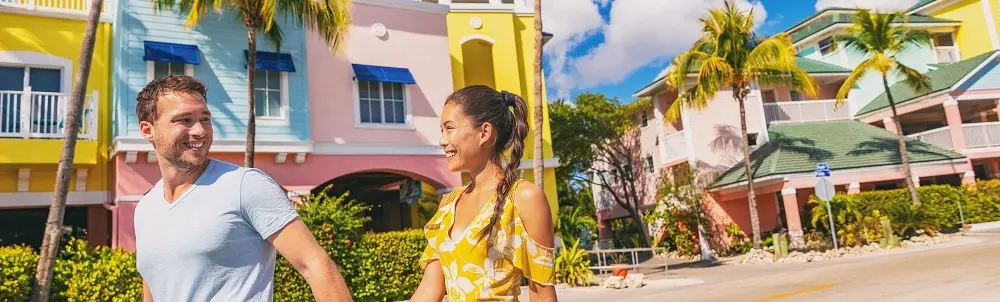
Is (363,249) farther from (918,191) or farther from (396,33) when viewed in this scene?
(918,191)

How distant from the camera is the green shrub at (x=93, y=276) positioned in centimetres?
1041

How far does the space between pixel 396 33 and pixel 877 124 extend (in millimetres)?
22253

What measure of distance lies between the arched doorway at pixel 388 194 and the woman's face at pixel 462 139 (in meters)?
13.8

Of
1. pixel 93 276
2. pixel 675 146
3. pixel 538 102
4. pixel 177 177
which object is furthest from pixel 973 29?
pixel 177 177

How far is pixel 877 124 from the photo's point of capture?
28844mm

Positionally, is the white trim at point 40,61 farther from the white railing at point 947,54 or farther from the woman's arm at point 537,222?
the white railing at point 947,54

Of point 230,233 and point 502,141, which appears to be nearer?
point 230,233

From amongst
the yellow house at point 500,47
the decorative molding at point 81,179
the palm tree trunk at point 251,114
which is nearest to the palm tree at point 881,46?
the yellow house at point 500,47

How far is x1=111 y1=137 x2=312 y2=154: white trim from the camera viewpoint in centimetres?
1277

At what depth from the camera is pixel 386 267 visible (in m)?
13.3

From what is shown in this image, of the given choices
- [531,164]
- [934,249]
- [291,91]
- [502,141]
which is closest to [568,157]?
[531,164]

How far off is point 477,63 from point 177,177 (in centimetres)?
1736

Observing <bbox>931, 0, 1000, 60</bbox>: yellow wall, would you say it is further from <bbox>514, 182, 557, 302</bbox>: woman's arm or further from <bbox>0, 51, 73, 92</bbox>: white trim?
<bbox>514, 182, 557, 302</bbox>: woman's arm

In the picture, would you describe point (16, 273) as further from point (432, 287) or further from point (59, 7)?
point (432, 287)
